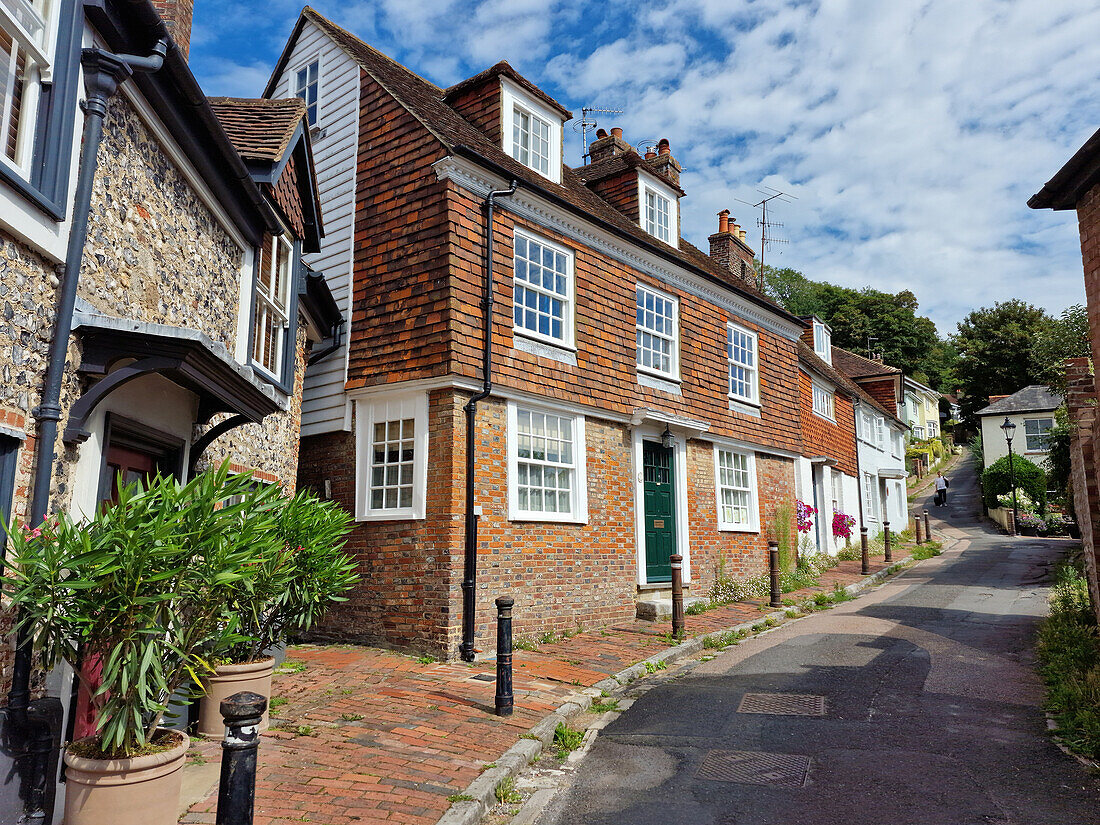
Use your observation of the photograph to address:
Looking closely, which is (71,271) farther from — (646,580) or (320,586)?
(646,580)

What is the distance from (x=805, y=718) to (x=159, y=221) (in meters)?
7.37

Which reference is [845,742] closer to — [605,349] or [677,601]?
[677,601]

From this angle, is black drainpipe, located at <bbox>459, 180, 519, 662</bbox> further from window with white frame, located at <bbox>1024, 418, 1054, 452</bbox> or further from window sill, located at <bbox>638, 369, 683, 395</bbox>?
window with white frame, located at <bbox>1024, 418, 1054, 452</bbox>

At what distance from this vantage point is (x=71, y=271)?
4.80 meters

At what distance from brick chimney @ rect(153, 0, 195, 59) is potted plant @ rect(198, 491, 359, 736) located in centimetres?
537

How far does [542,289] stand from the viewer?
11.9 metres

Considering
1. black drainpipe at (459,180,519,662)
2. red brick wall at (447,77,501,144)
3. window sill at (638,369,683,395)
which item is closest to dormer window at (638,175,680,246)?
window sill at (638,369,683,395)

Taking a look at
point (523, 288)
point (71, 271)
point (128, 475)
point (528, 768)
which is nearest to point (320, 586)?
point (128, 475)

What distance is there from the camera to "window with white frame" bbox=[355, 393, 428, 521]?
34.1 ft

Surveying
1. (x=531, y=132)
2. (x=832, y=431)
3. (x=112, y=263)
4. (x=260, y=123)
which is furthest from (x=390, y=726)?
(x=832, y=431)

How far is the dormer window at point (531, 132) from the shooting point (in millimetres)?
13086

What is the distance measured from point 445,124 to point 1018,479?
37044mm

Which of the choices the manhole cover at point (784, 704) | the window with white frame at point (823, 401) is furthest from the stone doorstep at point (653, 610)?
the window with white frame at point (823, 401)

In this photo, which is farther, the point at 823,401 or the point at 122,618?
the point at 823,401
